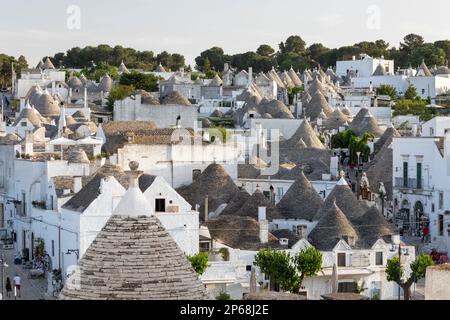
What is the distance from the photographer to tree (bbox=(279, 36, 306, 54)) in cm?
10525

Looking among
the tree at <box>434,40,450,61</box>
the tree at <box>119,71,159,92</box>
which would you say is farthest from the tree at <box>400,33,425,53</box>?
the tree at <box>119,71,159,92</box>

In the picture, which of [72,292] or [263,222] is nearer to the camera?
[72,292]

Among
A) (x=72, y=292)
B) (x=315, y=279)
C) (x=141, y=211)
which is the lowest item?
(x=315, y=279)

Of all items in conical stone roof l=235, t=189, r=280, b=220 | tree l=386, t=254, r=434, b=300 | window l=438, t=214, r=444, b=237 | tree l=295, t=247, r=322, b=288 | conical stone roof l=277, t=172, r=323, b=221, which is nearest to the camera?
tree l=386, t=254, r=434, b=300

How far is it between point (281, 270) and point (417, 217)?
38.5 feet

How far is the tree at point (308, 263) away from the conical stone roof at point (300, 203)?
478 centimetres

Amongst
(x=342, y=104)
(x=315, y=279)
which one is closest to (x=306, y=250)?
(x=315, y=279)

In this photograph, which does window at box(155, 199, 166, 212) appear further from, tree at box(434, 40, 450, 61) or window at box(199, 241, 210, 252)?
tree at box(434, 40, 450, 61)

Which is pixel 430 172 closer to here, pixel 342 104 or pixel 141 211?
pixel 141 211

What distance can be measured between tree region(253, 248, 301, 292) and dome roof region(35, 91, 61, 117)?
32.9 meters

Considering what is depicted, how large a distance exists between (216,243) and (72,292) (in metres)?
19.1

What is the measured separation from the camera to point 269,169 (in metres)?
41.7

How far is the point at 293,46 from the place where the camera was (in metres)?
107

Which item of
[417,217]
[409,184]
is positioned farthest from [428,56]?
[417,217]
